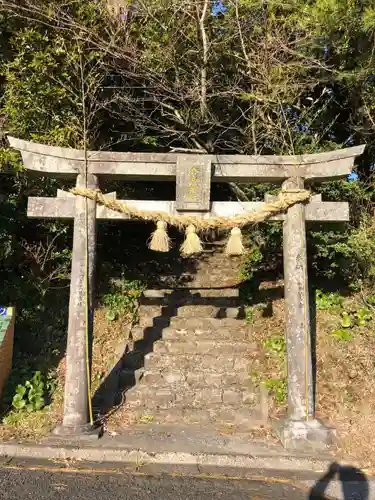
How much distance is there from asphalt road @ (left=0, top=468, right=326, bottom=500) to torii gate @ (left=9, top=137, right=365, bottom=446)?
1099mm

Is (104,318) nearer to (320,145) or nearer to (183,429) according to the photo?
(183,429)

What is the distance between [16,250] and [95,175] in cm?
300

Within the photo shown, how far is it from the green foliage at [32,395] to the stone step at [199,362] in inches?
62.5

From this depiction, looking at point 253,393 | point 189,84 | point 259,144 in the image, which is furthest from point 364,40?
point 253,393

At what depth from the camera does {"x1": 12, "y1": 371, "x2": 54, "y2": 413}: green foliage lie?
5586mm

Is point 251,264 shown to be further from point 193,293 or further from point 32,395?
point 32,395

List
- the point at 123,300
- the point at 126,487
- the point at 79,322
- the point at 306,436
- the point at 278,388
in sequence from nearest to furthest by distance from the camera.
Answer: the point at 126,487 < the point at 306,436 < the point at 79,322 < the point at 278,388 < the point at 123,300

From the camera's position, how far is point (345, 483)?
420 cm

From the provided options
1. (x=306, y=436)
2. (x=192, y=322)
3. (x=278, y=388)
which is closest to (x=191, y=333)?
(x=192, y=322)

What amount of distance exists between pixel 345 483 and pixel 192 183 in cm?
376

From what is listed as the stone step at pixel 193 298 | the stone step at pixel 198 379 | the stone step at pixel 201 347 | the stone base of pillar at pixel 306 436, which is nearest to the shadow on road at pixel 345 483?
the stone base of pillar at pixel 306 436

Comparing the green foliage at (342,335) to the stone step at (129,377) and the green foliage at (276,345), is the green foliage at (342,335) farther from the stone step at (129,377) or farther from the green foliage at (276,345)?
the stone step at (129,377)

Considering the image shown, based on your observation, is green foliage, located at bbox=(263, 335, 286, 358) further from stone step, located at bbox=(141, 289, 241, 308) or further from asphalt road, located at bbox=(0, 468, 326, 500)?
asphalt road, located at bbox=(0, 468, 326, 500)

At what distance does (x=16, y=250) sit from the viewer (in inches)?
300
